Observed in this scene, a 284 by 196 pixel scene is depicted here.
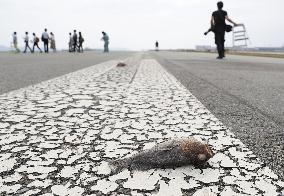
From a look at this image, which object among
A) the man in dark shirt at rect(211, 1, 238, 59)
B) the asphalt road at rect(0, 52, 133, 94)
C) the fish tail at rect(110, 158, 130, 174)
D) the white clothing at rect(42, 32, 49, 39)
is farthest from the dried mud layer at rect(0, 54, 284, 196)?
the white clothing at rect(42, 32, 49, 39)

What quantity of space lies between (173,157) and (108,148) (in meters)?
0.50

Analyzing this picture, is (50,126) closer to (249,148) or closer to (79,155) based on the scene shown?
(79,155)

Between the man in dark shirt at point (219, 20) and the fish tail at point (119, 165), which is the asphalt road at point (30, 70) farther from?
the man in dark shirt at point (219, 20)

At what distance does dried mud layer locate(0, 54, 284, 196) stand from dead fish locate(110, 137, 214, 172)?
0.14ft

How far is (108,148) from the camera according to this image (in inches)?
80.2

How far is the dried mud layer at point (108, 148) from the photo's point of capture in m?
1.51

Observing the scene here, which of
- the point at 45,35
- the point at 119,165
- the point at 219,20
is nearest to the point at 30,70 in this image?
the point at 219,20

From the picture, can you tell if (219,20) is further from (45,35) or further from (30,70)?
(45,35)

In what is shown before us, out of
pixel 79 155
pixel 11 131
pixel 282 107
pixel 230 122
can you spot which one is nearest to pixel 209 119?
pixel 230 122

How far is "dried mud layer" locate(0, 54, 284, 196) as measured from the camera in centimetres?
151

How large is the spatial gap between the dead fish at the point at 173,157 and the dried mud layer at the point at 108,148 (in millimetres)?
42

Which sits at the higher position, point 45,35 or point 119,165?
point 45,35

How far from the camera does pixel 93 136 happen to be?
2.29 metres

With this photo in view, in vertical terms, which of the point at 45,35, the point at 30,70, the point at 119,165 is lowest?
the point at 119,165
